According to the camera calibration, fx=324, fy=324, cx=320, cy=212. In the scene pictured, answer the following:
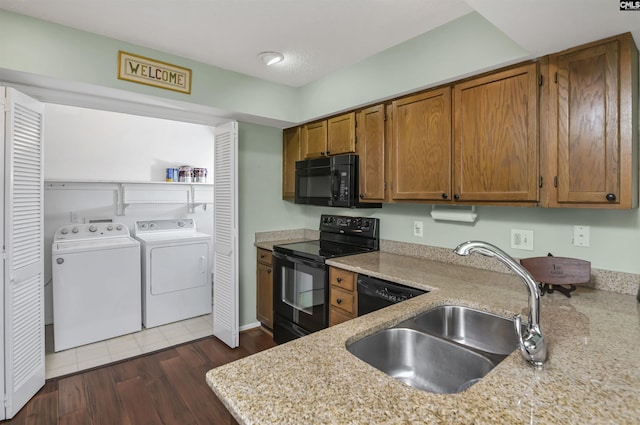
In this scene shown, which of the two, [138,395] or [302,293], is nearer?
[138,395]

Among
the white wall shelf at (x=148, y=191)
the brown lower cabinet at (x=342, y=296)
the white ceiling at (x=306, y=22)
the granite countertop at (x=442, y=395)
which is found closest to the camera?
the granite countertop at (x=442, y=395)

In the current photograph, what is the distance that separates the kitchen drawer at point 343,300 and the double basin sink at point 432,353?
2.61ft

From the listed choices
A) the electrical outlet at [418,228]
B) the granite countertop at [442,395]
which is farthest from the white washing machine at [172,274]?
the granite countertop at [442,395]

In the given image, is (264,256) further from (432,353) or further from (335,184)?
(432,353)

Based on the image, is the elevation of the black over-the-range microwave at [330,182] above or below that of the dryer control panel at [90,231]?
above

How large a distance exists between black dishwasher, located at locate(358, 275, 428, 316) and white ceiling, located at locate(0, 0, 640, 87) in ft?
4.37

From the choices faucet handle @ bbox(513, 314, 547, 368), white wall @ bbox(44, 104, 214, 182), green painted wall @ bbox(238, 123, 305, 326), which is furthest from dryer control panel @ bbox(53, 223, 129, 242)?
faucet handle @ bbox(513, 314, 547, 368)

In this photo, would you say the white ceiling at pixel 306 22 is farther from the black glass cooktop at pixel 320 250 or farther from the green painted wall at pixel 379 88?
the black glass cooktop at pixel 320 250

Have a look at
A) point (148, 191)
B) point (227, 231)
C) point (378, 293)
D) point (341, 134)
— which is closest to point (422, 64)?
point (341, 134)

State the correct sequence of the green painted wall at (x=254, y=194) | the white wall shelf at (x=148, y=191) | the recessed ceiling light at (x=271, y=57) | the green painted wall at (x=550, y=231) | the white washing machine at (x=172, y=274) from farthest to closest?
the white wall shelf at (x=148, y=191) < the white washing machine at (x=172, y=274) < the green painted wall at (x=254, y=194) < the recessed ceiling light at (x=271, y=57) < the green painted wall at (x=550, y=231)

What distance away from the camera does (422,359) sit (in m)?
1.20

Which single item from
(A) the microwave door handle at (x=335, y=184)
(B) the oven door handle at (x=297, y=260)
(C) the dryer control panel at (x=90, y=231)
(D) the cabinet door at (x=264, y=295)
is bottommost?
(D) the cabinet door at (x=264, y=295)

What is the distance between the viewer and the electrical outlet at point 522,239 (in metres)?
1.90

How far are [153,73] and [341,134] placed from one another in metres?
1.45
